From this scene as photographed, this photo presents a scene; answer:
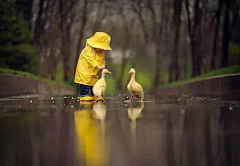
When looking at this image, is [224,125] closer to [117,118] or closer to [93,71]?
[117,118]

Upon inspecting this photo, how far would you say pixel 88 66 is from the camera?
19.3m

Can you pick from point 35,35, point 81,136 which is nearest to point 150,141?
point 81,136

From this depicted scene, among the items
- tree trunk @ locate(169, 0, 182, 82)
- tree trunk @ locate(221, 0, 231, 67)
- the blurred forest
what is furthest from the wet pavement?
tree trunk @ locate(169, 0, 182, 82)

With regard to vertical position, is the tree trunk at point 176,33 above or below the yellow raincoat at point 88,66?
above

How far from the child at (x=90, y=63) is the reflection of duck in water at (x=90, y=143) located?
7499 mm

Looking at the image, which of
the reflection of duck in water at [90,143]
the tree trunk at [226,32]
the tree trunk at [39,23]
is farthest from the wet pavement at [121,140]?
the tree trunk at [39,23]

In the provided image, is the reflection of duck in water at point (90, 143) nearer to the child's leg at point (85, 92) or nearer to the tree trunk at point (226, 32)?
the child's leg at point (85, 92)

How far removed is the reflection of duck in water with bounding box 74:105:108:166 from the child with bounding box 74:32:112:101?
7499mm

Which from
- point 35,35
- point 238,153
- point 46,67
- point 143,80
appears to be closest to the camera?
point 238,153

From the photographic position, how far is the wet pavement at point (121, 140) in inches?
269

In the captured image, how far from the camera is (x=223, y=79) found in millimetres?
24297

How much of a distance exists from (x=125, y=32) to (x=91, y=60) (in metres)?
55.7

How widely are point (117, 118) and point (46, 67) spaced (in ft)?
159

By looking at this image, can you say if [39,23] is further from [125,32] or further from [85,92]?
[125,32]
